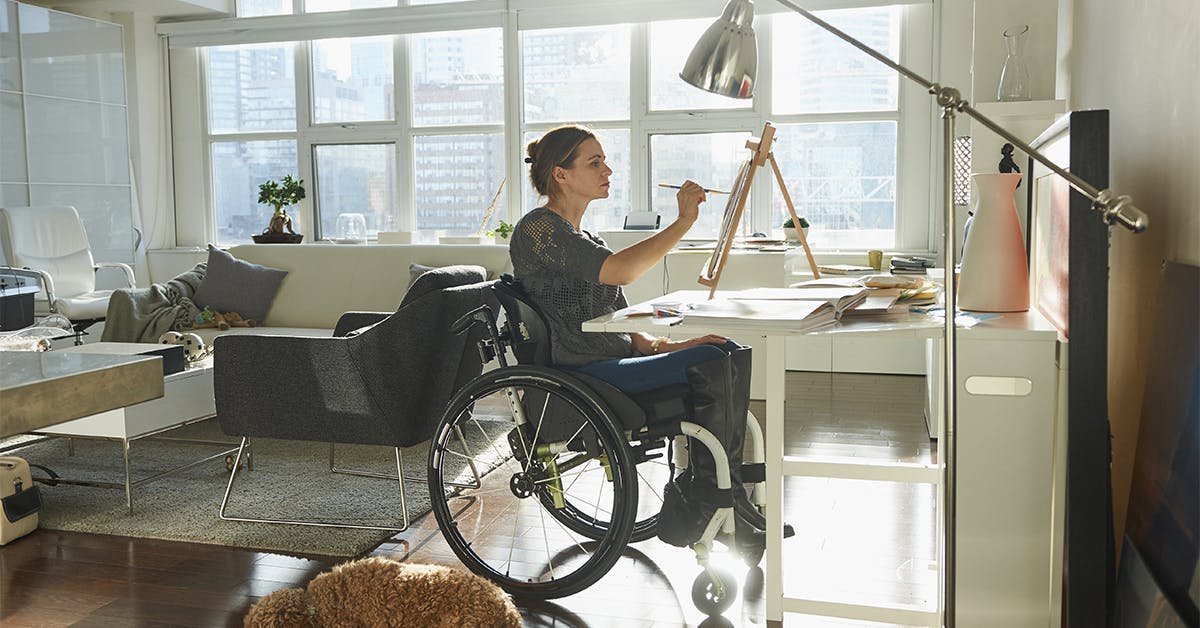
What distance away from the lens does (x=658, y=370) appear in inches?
92.7

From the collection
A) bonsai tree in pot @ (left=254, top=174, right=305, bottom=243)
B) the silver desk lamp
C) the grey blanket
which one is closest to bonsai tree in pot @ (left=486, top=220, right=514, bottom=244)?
bonsai tree in pot @ (left=254, top=174, right=305, bottom=243)

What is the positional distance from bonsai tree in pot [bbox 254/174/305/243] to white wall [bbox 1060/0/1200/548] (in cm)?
607

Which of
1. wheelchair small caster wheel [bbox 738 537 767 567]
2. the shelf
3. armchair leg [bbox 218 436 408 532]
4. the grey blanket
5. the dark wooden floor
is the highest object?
the shelf

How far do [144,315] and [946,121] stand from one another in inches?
196

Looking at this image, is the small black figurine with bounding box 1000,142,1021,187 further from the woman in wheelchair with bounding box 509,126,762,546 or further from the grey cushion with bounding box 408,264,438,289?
the grey cushion with bounding box 408,264,438,289

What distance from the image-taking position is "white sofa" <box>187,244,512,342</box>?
5516 mm

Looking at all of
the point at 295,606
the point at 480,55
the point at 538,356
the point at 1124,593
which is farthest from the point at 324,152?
the point at 1124,593

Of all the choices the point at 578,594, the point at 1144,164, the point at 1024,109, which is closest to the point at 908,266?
the point at 1024,109

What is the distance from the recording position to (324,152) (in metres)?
7.92

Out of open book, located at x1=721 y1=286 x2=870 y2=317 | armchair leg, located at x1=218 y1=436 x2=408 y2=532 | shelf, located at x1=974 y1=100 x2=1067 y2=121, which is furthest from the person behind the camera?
shelf, located at x1=974 y1=100 x2=1067 y2=121

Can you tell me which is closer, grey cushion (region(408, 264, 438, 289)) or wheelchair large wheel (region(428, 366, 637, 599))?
wheelchair large wheel (region(428, 366, 637, 599))

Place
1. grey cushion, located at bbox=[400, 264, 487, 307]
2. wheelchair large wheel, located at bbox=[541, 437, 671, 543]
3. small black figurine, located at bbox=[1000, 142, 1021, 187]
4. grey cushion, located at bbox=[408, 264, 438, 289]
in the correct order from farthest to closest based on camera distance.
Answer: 1. grey cushion, located at bbox=[408, 264, 438, 289]
2. small black figurine, located at bbox=[1000, 142, 1021, 187]
3. grey cushion, located at bbox=[400, 264, 487, 307]
4. wheelchair large wheel, located at bbox=[541, 437, 671, 543]

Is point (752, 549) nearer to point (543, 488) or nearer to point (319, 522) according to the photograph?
point (543, 488)

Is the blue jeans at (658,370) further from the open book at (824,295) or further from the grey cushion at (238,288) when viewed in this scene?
the grey cushion at (238,288)
